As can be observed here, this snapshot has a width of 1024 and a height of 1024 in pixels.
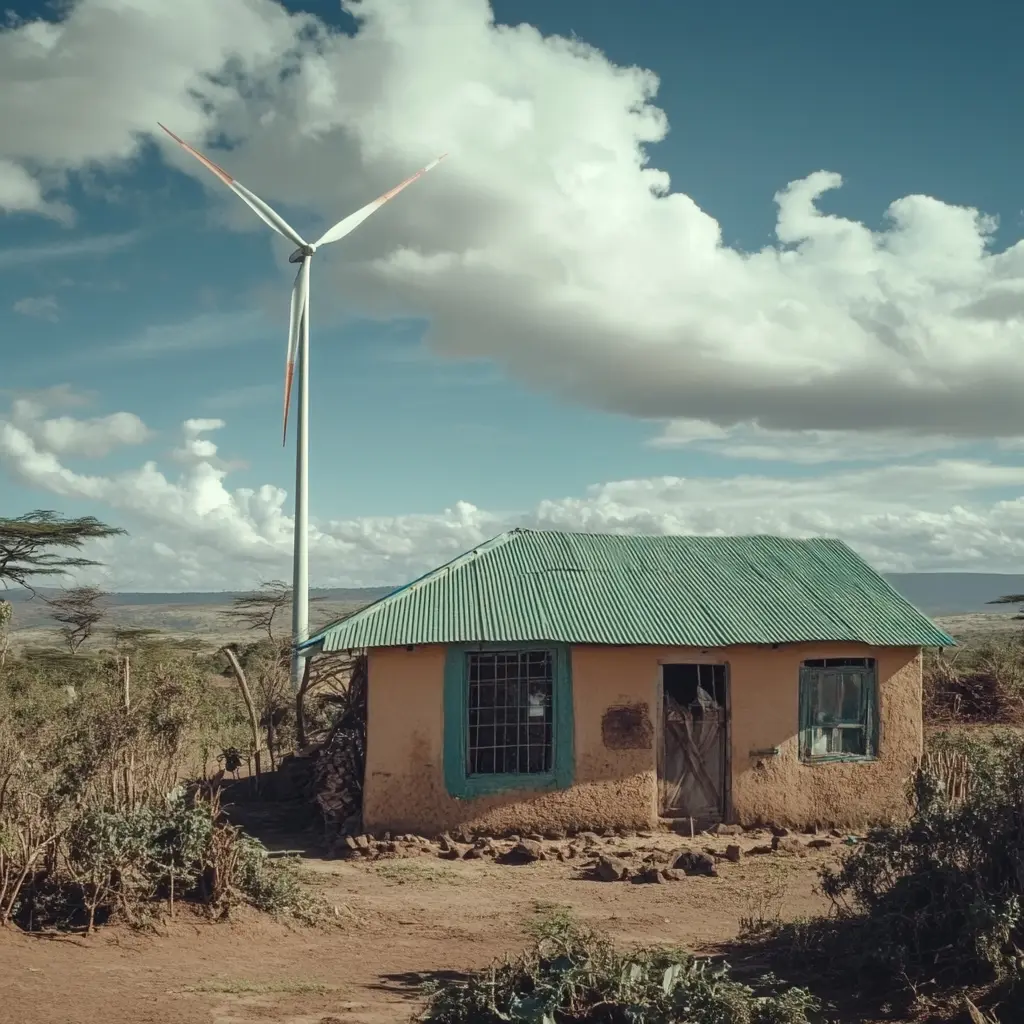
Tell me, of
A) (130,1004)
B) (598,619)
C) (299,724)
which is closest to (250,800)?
(299,724)

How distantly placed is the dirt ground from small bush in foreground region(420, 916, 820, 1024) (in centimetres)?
96

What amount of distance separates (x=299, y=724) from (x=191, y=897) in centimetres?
692

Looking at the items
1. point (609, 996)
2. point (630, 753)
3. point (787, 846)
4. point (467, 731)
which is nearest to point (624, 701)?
point (630, 753)

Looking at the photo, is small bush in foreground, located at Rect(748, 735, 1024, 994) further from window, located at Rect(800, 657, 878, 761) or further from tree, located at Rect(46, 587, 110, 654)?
tree, located at Rect(46, 587, 110, 654)

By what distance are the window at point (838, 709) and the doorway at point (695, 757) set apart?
1.13 meters

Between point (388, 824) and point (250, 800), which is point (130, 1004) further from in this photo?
point (250, 800)

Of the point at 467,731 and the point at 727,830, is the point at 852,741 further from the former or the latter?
the point at 467,731

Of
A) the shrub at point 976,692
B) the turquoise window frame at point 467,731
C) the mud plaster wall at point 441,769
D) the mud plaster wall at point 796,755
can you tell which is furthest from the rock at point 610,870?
the shrub at point 976,692

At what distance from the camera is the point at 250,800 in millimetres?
16312

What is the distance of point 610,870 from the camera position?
12180 mm

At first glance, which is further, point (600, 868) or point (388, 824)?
point (388, 824)

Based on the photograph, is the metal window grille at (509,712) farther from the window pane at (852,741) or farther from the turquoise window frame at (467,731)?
the window pane at (852,741)

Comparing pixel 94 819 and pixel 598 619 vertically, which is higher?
pixel 598 619

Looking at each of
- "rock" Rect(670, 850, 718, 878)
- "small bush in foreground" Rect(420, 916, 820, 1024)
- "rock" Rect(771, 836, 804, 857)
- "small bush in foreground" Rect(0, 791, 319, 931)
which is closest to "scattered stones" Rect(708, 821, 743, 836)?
"rock" Rect(771, 836, 804, 857)
